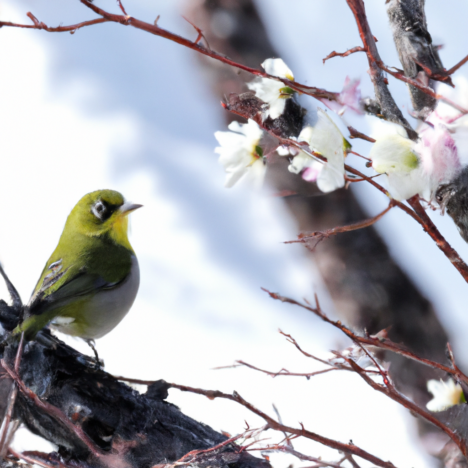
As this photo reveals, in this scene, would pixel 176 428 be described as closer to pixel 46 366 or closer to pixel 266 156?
pixel 46 366

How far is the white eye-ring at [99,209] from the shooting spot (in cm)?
63

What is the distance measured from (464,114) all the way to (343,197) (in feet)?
2.23

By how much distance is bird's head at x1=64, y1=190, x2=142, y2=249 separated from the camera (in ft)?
2.05

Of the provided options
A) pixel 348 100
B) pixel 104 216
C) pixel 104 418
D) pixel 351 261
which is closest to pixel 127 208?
pixel 104 216

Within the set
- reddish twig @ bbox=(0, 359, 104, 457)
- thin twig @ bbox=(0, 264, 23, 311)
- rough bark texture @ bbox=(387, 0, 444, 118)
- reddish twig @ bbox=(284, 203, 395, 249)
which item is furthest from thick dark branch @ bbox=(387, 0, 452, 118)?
thin twig @ bbox=(0, 264, 23, 311)

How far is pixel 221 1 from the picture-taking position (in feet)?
3.18

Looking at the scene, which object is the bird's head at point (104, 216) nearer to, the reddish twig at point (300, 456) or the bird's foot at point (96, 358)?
the bird's foot at point (96, 358)

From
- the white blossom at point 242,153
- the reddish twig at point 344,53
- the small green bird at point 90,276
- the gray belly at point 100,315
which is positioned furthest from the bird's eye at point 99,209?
the reddish twig at point 344,53

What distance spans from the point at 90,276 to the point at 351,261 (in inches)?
21.6

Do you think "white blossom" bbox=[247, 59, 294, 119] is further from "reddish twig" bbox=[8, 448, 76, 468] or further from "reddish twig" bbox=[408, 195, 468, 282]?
"reddish twig" bbox=[8, 448, 76, 468]

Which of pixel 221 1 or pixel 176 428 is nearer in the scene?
pixel 176 428

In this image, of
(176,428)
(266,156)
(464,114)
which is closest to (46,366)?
(176,428)

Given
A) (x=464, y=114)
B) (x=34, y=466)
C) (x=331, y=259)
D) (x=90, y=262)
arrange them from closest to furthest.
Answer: (x=464, y=114) → (x=34, y=466) → (x=90, y=262) → (x=331, y=259)

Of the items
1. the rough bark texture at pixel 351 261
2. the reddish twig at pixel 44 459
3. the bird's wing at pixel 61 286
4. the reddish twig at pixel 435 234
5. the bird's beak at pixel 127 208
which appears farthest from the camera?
the rough bark texture at pixel 351 261
